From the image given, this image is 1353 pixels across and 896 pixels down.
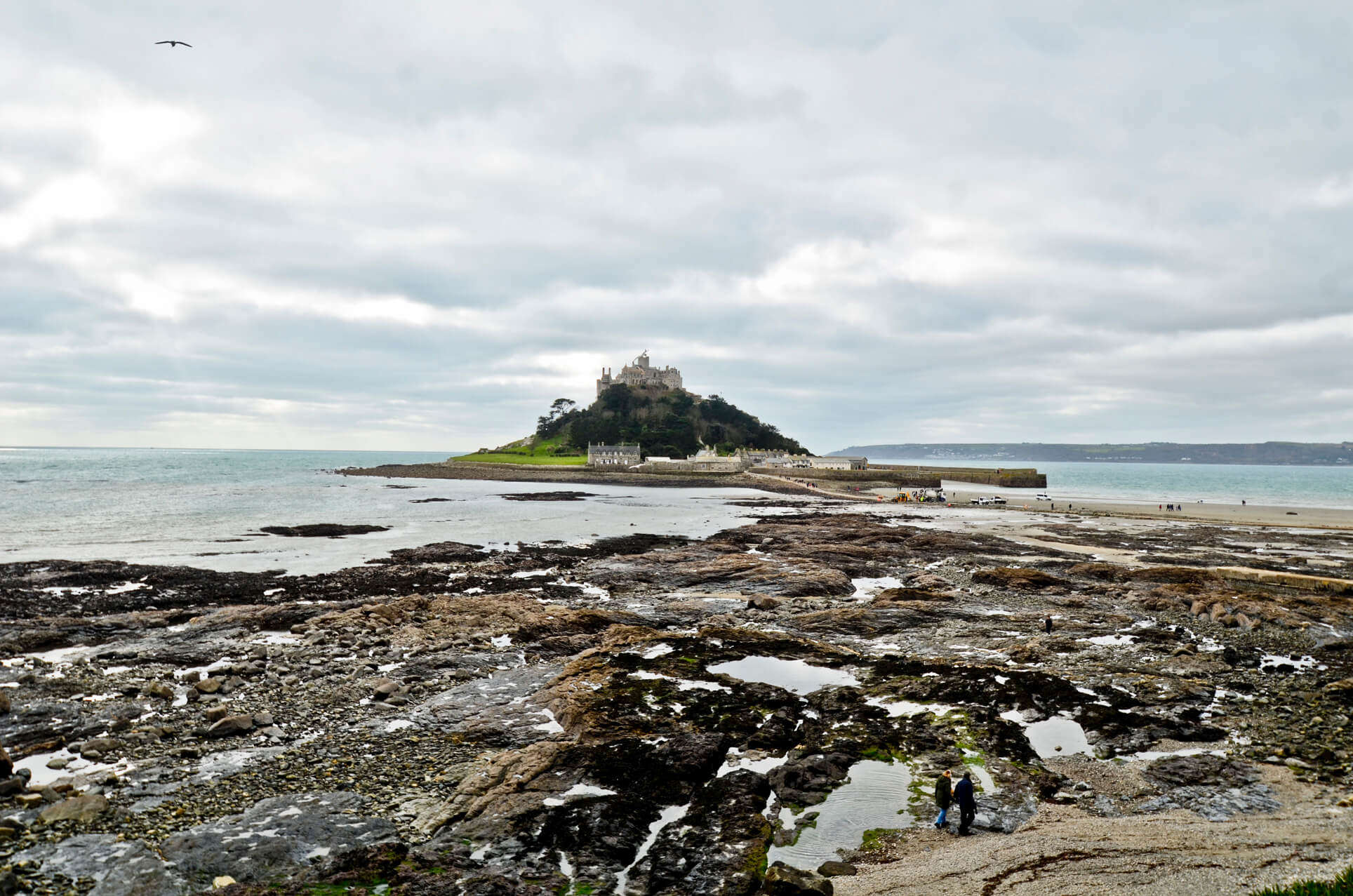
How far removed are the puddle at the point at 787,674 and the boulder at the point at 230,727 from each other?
389 inches

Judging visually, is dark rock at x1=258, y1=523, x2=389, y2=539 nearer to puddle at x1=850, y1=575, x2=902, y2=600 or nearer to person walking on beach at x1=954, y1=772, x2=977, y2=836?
puddle at x1=850, y1=575, x2=902, y2=600

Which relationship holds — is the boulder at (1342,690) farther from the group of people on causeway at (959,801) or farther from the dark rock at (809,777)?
the dark rock at (809,777)

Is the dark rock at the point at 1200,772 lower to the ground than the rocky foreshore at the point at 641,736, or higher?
higher

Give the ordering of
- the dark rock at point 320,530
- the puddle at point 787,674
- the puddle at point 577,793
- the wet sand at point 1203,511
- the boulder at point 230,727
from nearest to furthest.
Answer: the puddle at point 577,793, the boulder at point 230,727, the puddle at point 787,674, the dark rock at point 320,530, the wet sand at point 1203,511

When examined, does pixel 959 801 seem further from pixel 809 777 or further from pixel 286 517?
pixel 286 517

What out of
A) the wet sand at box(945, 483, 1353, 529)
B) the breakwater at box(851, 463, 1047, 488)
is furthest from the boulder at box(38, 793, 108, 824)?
the breakwater at box(851, 463, 1047, 488)

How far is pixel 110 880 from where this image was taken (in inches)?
329

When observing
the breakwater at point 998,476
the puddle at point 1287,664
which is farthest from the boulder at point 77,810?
the breakwater at point 998,476

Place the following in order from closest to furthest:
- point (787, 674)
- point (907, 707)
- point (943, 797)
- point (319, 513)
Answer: point (943, 797), point (907, 707), point (787, 674), point (319, 513)

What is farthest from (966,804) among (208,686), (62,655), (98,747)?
(62,655)

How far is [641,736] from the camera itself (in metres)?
12.9

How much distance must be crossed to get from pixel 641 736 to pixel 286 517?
54.8m

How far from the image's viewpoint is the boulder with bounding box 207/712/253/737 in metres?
12.8

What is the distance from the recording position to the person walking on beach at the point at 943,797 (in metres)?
10.1
